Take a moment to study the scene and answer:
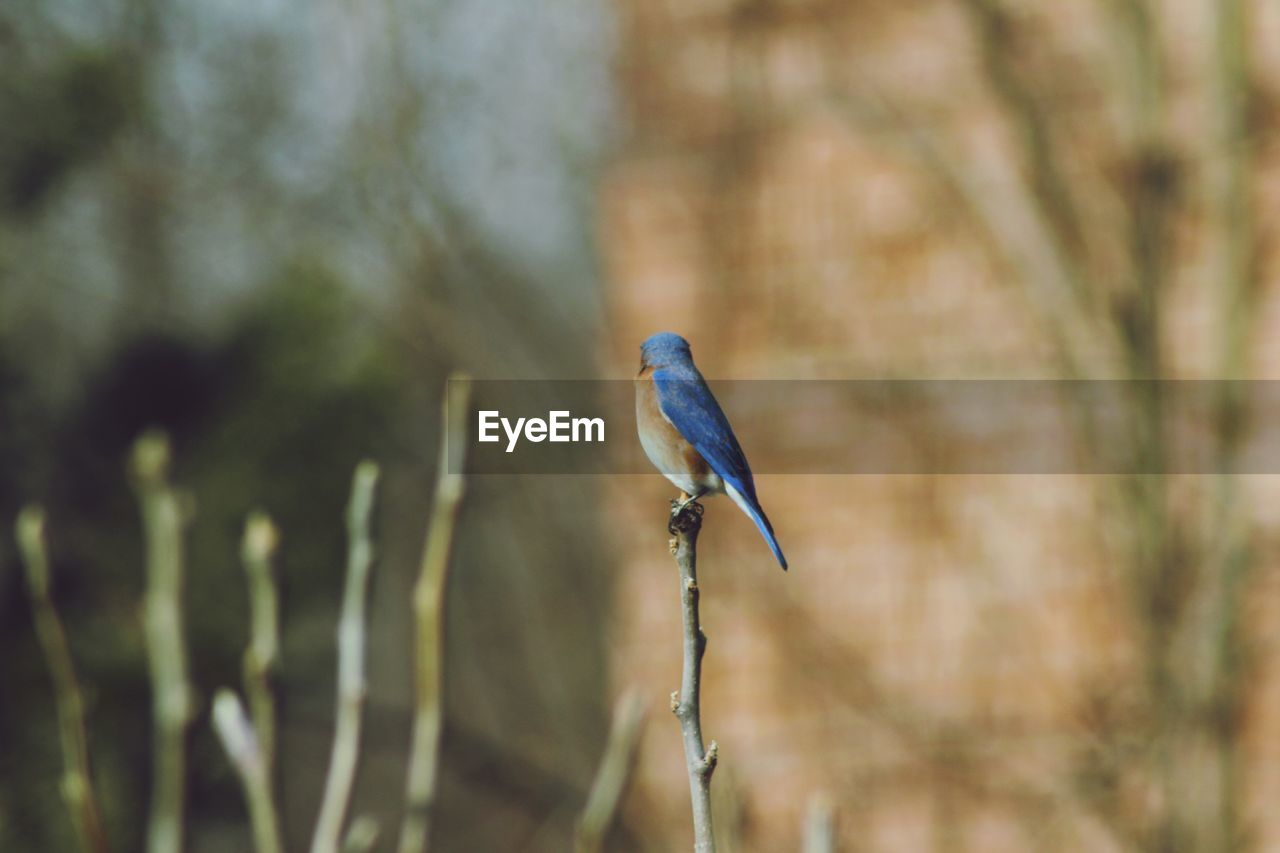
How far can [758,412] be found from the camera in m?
3.36

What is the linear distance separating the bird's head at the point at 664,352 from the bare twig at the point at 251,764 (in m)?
0.29

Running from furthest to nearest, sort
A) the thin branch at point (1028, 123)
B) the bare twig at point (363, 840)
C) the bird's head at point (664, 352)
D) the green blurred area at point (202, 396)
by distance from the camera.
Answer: the green blurred area at point (202, 396)
the thin branch at point (1028, 123)
the bare twig at point (363, 840)
the bird's head at point (664, 352)

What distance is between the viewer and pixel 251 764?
2.35 feet

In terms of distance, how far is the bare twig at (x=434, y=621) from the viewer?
693 millimetres

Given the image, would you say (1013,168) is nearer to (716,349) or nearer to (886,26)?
(886,26)

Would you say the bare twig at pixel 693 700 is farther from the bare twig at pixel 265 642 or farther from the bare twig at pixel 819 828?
the bare twig at pixel 265 642

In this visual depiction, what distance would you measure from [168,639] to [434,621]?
0.19m

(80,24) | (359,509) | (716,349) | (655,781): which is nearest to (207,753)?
(655,781)

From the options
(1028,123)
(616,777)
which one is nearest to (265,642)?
(616,777)

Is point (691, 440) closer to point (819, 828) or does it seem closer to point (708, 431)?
point (708, 431)

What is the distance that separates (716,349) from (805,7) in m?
0.86

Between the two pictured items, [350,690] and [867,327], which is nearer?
[350,690]

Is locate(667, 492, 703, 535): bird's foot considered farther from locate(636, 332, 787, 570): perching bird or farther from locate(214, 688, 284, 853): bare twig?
locate(214, 688, 284, 853): bare twig

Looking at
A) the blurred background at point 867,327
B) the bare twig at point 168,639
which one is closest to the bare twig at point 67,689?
the bare twig at point 168,639
